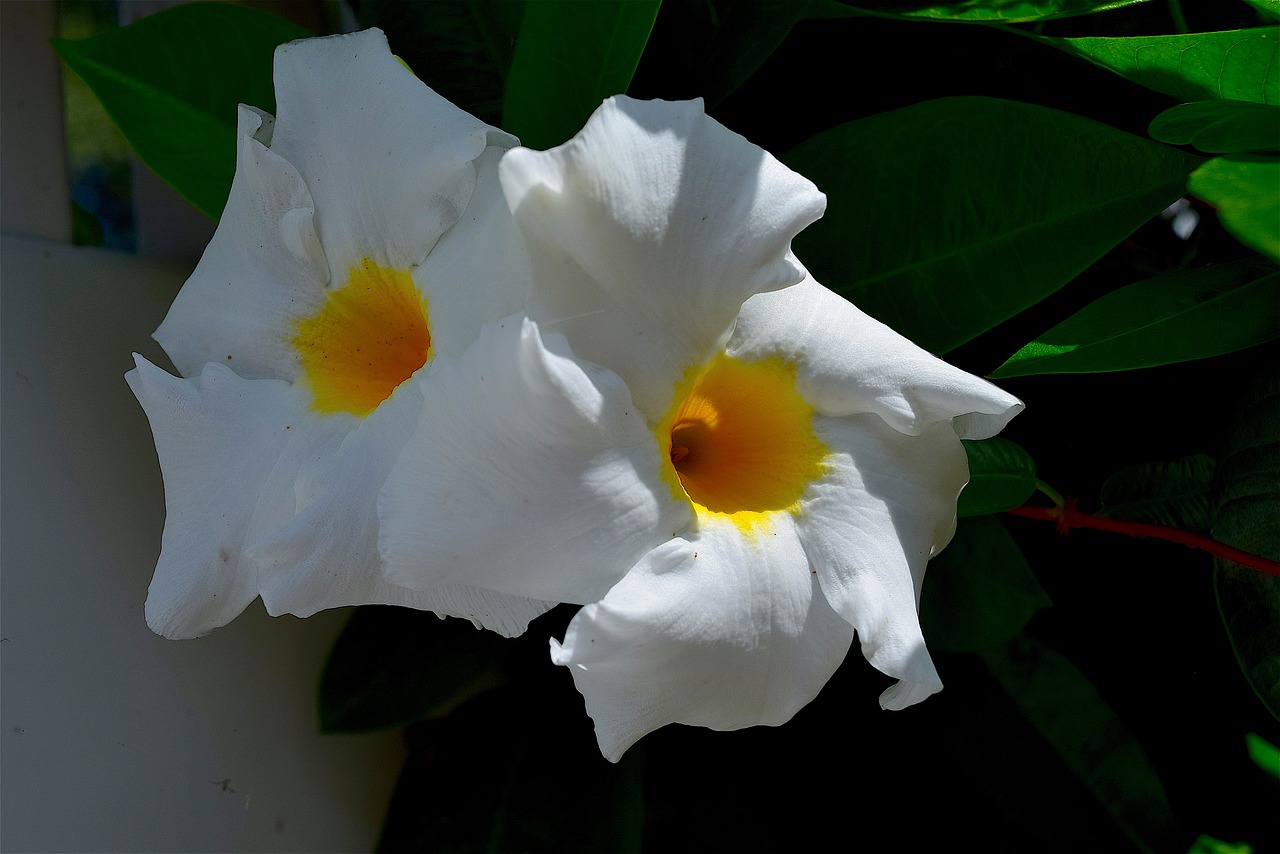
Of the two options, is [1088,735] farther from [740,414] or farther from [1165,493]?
[740,414]

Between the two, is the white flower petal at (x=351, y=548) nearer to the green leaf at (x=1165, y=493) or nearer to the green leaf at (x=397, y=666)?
the green leaf at (x=397, y=666)

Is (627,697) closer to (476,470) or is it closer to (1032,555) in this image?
(476,470)

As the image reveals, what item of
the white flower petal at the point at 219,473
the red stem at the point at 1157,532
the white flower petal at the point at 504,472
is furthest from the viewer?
the red stem at the point at 1157,532

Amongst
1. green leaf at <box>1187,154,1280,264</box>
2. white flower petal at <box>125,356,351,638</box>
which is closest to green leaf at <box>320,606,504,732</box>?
white flower petal at <box>125,356,351,638</box>

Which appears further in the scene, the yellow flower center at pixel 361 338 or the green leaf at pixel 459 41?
the green leaf at pixel 459 41

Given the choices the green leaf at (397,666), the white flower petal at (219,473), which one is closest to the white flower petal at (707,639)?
the white flower petal at (219,473)

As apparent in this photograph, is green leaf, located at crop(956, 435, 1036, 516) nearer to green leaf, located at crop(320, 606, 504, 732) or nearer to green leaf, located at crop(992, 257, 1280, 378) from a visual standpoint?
green leaf, located at crop(992, 257, 1280, 378)

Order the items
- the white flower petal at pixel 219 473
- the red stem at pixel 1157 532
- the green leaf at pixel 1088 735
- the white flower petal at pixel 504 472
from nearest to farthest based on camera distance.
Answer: the white flower petal at pixel 504 472, the white flower petal at pixel 219 473, the red stem at pixel 1157 532, the green leaf at pixel 1088 735
